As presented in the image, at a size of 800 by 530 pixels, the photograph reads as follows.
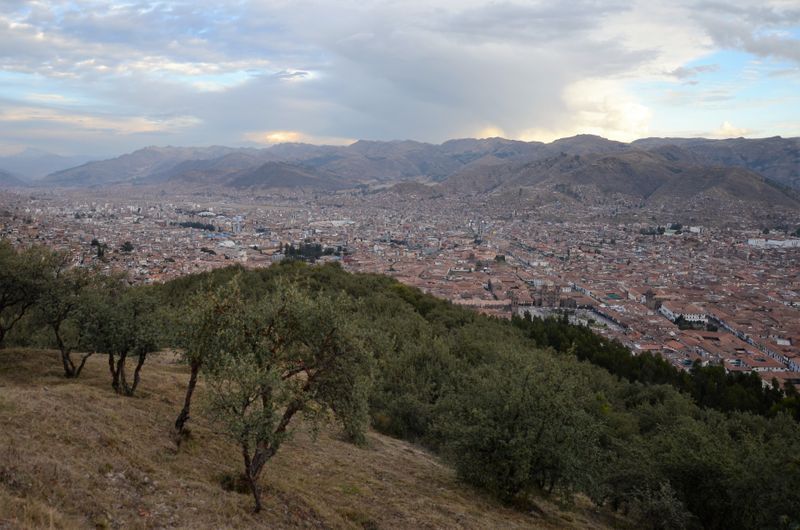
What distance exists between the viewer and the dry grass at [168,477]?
762 centimetres

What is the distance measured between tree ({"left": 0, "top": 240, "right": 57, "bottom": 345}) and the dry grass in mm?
2109

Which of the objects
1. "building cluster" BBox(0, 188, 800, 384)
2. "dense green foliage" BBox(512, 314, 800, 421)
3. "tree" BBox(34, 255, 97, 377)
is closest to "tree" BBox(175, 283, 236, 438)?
"tree" BBox(34, 255, 97, 377)

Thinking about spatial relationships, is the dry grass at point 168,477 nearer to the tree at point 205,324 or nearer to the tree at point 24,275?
the tree at point 24,275

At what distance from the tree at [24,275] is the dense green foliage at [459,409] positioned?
80 centimetres

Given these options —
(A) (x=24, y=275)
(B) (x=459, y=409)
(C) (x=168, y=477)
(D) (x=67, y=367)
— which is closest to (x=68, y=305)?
(A) (x=24, y=275)

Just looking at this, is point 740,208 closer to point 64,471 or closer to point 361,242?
point 361,242

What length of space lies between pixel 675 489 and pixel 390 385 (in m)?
11.9

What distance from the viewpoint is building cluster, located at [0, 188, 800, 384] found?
5556 cm

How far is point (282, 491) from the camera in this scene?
34.6 feet

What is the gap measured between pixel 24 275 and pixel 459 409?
45.5 ft

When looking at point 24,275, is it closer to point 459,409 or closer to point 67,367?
point 67,367

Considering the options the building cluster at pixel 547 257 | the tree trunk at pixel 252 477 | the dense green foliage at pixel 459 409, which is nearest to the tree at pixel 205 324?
the dense green foliage at pixel 459 409

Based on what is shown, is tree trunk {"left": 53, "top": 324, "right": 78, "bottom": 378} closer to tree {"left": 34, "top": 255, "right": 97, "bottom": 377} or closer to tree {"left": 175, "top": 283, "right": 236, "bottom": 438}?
tree {"left": 34, "top": 255, "right": 97, "bottom": 377}

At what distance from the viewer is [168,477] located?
30.8 feet
